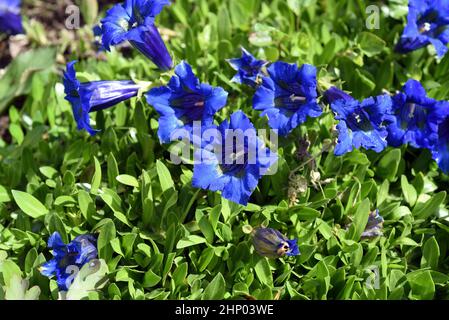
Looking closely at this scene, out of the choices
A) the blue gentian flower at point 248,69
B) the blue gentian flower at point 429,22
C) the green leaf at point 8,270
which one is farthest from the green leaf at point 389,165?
the green leaf at point 8,270

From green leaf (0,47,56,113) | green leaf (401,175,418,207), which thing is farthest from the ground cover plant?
green leaf (0,47,56,113)

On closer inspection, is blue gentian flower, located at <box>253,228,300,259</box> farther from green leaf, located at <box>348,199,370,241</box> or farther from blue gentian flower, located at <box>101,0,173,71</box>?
blue gentian flower, located at <box>101,0,173,71</box>

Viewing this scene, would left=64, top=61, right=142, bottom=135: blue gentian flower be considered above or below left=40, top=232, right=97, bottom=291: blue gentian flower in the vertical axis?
above

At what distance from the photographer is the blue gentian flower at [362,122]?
2.38m

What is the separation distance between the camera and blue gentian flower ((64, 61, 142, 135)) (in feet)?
8.29

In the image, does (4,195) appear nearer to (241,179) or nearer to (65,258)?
(65,258)

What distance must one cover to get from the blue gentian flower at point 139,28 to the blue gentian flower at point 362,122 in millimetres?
745

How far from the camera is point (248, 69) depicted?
281cm

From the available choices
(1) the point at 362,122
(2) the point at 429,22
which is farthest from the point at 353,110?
(2) the point at 429,22

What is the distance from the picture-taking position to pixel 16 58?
351 centimetres

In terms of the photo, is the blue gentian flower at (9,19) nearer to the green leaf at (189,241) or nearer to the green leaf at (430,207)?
the green leaf at (189,241)

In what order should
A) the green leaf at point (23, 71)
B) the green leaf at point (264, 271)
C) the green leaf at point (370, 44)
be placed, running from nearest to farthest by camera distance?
the green leaf at point (264, 271) < the green leaf at point (370, 44) < the green leaf at point (23, 71)

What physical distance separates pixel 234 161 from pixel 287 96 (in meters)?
0.39

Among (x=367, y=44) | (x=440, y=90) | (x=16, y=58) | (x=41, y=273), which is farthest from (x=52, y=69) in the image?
(x=440, y=90)
